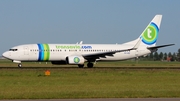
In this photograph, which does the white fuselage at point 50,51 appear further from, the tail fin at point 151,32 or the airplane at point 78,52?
the tail fin at point 151,32

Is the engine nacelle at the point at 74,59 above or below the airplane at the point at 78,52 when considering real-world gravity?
below

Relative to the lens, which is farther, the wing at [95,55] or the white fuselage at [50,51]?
the wing at [95,55]

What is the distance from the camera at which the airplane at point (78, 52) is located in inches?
2235

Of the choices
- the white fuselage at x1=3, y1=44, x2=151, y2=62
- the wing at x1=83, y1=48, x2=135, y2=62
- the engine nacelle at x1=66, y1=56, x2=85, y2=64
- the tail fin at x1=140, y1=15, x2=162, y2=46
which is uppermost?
the tail fin at x1=140, y1=15, x2=162, y2=46

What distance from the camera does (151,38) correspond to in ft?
213

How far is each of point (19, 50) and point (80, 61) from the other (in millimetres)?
7785

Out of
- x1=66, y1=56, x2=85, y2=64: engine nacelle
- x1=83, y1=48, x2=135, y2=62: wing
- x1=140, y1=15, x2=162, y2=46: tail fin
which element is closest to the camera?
x1=66, y1=56, x2=85, y2=64: engine nacelle

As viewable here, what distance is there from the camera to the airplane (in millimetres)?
56781

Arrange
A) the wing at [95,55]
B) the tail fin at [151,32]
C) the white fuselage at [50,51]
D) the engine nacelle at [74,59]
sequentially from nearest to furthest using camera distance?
1. the engine nacelle at [74,59]
2. the white fuselage at [50,51]
3. the wing at [95,55]
4. the tail fin at [151,32]

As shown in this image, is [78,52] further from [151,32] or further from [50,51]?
[151,32]

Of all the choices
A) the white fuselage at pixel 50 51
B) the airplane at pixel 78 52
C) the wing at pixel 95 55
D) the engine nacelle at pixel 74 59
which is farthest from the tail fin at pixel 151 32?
the engine nacelle at pixel 74 59

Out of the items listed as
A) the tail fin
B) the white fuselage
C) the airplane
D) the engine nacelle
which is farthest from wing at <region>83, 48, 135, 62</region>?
the tail fin

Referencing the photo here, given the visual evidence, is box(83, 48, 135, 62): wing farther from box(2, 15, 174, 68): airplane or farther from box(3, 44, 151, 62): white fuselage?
box(3, 44, 151, 62): white fuselage


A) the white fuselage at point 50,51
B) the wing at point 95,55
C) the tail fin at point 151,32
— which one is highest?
the tail fin at point 151,32
